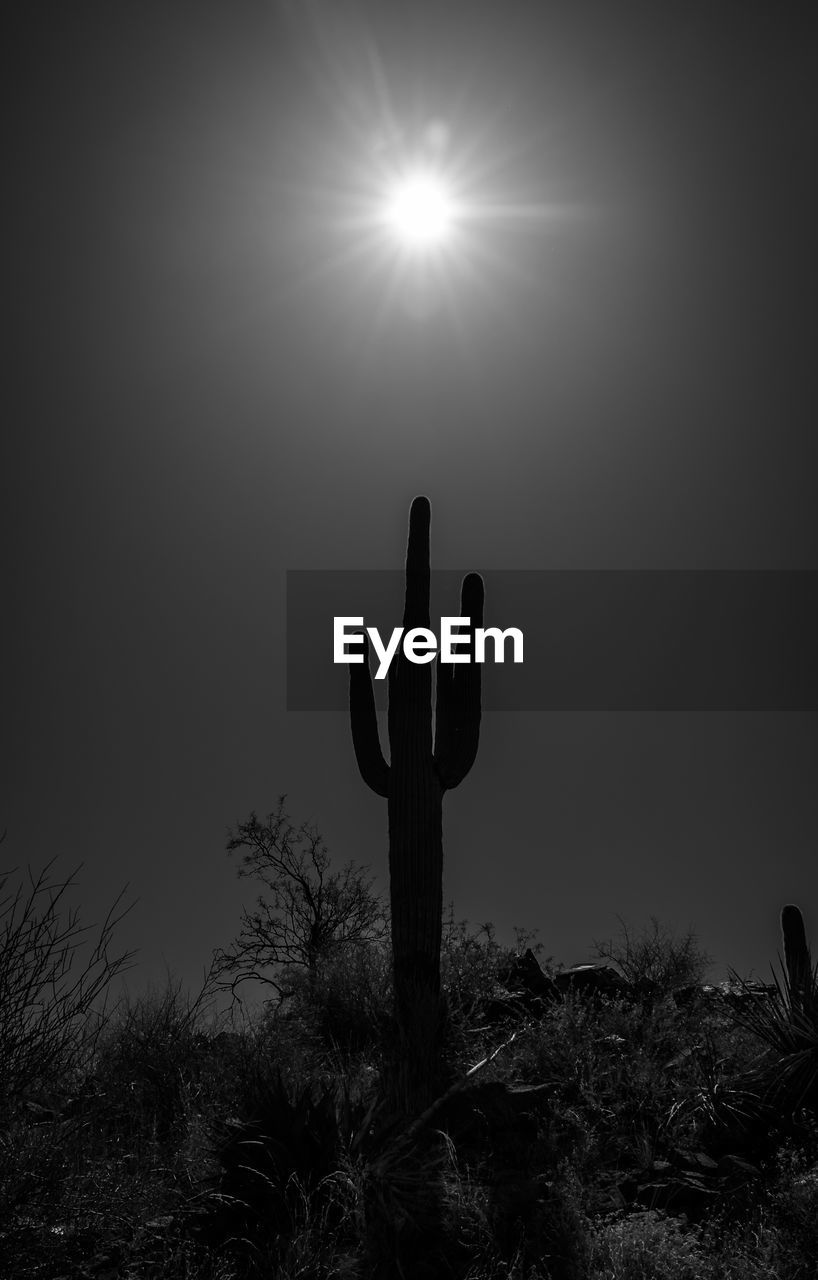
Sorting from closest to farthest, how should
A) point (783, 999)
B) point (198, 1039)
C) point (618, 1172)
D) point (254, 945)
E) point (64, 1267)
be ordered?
point (64, 1267) < point (618, 1172) < point (783, 999) < point (198, 1039) < point (254, 945)

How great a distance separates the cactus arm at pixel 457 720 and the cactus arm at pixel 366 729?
0.94 m

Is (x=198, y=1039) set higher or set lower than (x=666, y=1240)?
higher

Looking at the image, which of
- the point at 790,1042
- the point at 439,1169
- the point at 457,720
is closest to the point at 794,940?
the point at 790,1042

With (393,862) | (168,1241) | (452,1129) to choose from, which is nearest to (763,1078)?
(452,1129)

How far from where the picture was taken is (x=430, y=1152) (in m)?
8.57

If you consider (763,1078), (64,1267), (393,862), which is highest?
(393,862)

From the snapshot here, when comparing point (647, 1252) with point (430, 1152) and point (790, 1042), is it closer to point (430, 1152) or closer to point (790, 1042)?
point (430, 1152)

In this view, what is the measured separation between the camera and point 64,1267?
262 inches

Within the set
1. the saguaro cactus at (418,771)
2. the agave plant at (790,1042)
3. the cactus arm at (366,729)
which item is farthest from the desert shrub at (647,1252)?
the cactus arm at (366,729)

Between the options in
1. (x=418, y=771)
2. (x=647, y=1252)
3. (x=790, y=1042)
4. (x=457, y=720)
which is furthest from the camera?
(x=457, y=720)

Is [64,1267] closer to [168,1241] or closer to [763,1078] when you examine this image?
[168,1241]

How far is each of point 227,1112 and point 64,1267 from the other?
2.51 meters
